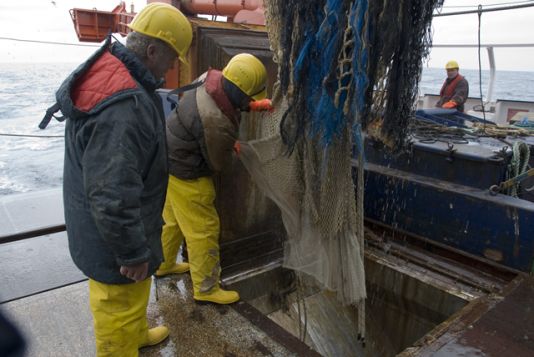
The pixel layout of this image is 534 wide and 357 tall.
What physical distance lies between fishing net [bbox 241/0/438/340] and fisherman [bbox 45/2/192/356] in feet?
2.15

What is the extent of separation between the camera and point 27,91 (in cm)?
2152

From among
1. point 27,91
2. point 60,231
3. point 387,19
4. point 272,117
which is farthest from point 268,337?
point 27,91

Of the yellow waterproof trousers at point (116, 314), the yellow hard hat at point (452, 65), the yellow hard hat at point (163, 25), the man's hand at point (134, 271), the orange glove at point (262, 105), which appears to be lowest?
the yellow waterproof trousers at point (116, 314)

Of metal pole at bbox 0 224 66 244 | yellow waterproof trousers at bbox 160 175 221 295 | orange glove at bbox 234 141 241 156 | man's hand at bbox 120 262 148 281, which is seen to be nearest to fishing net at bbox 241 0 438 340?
orange glove at bbox 234 141 241 156

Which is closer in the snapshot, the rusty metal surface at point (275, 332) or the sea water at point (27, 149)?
the rusty metal surface at point (275, 332)

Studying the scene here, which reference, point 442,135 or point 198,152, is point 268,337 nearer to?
point 198,152

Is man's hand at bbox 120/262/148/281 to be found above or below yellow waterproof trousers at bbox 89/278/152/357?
above

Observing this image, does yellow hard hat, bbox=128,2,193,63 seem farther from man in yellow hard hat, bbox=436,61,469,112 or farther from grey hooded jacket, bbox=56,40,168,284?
man in yellow hard hat, bbox=436,61,469,112

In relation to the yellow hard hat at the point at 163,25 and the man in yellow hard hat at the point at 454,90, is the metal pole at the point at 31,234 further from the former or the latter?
the man in yellow hard hat at the point at 454,90

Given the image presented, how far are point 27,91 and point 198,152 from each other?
22.6 m

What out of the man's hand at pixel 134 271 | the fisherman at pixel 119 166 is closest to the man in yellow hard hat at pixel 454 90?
the fisherman at pixel 119 166

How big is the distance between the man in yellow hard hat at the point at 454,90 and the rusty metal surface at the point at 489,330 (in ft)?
16.1

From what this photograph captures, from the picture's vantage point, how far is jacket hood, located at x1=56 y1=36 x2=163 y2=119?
1739 mm

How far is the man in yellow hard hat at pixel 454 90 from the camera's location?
290 inches
